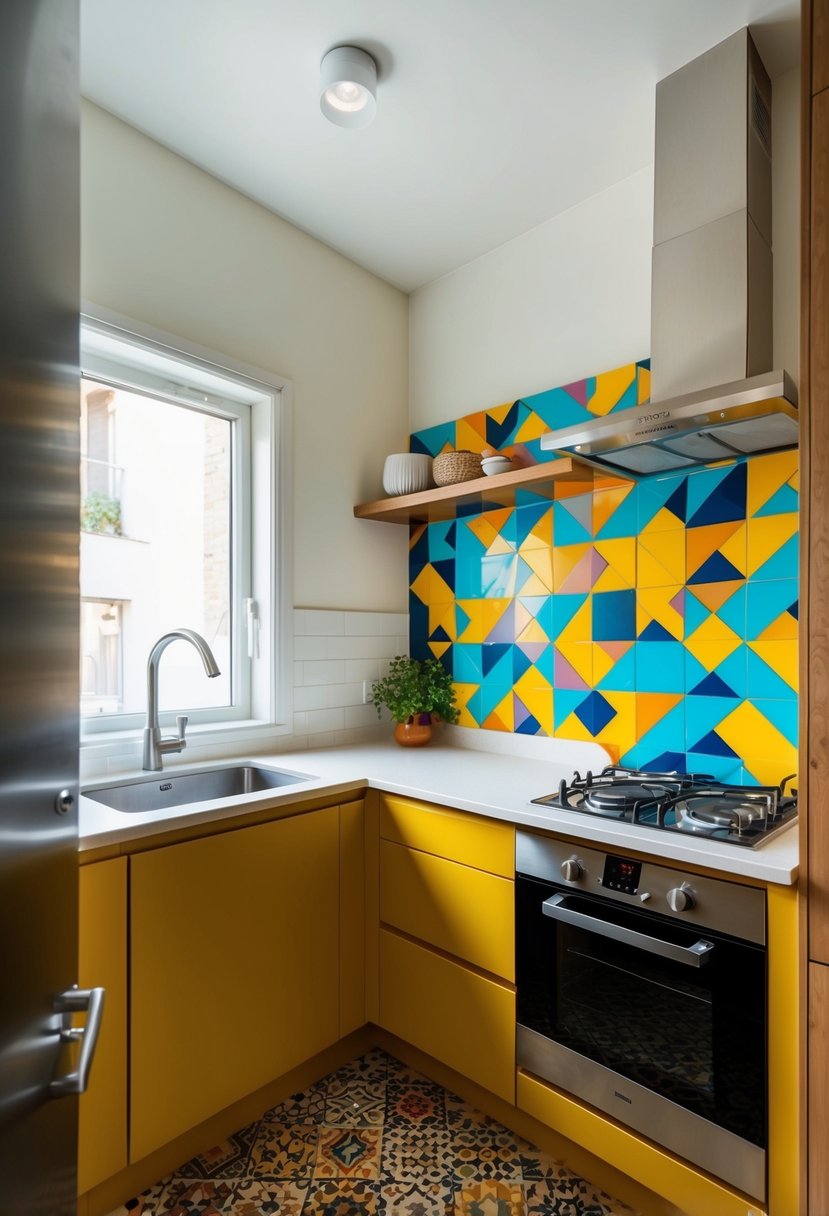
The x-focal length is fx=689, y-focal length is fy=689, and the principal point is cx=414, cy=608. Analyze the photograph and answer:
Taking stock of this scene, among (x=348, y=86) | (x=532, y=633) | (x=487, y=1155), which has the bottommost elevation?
(x=487, y=1155)

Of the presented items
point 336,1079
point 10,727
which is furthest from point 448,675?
point 10,727

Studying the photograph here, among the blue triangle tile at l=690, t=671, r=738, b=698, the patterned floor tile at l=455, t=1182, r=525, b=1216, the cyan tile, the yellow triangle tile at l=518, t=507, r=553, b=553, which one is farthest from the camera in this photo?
the yellow triangle tile at l=518, t=507, r=553, b=553

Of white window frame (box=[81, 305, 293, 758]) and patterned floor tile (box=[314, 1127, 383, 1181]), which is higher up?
white window frame (box=[81, 305, 293, 758])

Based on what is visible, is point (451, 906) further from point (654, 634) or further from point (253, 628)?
point (253, 628)

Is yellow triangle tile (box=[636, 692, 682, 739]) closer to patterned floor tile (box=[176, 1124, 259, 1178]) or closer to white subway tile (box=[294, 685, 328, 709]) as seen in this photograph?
white subway tile (box=[294, 685, 328, 709])

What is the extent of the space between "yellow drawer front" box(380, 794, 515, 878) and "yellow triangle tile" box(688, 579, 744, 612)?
2.84 feet

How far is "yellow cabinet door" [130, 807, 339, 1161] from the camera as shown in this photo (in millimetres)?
1519

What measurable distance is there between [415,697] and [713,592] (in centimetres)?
111

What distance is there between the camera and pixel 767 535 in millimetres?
1863

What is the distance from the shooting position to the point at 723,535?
1.94 metres

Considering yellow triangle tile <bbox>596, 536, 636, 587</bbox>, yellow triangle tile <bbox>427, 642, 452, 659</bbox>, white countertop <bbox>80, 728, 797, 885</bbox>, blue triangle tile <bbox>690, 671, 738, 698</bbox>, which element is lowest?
white countertop <bbox>80, 728, 797, 885</bbox>

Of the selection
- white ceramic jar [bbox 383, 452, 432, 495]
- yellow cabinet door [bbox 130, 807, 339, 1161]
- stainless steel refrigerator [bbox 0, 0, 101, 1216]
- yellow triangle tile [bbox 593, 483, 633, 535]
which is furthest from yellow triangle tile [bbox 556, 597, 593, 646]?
stainless steel refrigerator [bbox 0, 0, 101, 1216]

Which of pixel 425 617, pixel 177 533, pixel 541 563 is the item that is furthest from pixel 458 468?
pixel 177 533

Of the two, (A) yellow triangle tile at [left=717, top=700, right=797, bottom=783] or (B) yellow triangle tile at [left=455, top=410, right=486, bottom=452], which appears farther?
(B) yellow triangle tile at [left=455, top=410, right=486, bottom=452]
